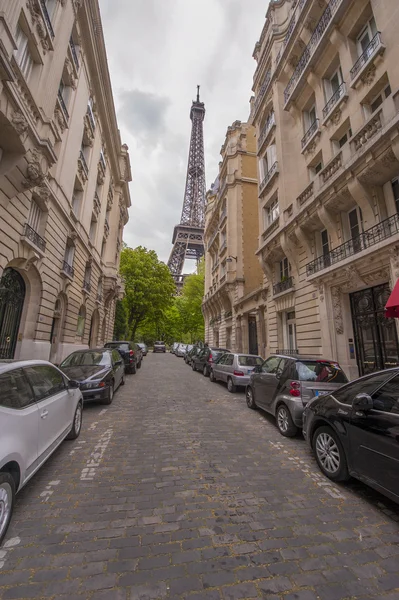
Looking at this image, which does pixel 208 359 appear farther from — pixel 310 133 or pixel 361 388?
pixel 310 133

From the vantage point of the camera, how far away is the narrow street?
2.06m

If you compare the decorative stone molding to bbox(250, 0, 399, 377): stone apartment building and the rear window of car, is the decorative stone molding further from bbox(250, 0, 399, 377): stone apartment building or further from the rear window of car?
bbox(250, 0, 399, 377): stone apartment building

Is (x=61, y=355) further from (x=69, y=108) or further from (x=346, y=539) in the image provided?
(x=346, y=539)

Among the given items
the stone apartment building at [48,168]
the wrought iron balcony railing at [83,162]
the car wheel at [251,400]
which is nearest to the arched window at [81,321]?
the stone apartment building at [48,168]

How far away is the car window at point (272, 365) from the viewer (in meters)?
6.81

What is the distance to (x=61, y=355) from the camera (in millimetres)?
14453

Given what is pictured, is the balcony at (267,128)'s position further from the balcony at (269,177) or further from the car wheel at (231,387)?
the car wheel at (231,387)

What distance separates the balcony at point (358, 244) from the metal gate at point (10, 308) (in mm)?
12553

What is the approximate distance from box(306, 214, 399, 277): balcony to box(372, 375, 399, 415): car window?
626 cm

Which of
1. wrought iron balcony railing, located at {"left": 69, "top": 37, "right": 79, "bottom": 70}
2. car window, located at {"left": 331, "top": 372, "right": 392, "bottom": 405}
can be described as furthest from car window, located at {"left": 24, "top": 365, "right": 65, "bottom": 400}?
wrought iron balcony railing, located at {"left": 69, "top": 37, "right": 79, "bottom": 70}

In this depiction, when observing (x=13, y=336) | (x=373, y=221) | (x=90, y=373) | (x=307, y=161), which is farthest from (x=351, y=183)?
(x=13, y=336)

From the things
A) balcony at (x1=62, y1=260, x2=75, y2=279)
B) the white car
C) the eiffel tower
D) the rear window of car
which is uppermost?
the eiffel tower

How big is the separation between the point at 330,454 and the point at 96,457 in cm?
366

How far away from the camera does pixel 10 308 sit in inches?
416
